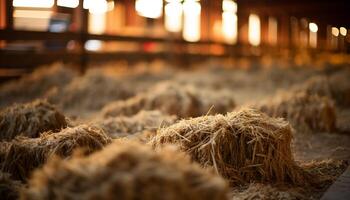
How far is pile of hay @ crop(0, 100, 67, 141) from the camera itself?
433 cm

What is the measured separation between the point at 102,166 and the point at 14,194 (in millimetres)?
1110

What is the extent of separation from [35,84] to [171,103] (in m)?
2.90

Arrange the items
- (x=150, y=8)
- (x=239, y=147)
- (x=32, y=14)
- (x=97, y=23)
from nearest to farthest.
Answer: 1. (x=239, y=147)
2. (x=32, y=14)
3. (x=150, y=8)
4. (x=97, y=23)

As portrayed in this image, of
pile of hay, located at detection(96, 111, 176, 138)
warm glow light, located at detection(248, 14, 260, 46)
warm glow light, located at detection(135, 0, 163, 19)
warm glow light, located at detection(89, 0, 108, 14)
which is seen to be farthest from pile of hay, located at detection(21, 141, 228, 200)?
warm glow light, located at detection(248, 14, 260, 46)

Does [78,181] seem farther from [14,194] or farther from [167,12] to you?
[167,12]

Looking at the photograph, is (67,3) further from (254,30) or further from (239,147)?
(254,30)

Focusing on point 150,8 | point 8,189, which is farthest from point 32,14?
point 8,189

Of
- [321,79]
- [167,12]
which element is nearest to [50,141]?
[321,79]

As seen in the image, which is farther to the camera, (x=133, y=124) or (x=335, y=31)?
(x=335, y=31)

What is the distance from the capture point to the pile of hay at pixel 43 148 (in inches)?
132

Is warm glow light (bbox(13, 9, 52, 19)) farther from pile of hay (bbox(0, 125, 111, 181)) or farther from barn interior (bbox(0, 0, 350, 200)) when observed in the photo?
pile of hay (bbox(0, 125, 111, 181))

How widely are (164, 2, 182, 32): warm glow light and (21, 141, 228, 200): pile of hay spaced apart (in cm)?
1427

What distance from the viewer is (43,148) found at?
3400mm

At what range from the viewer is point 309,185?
3477mm
